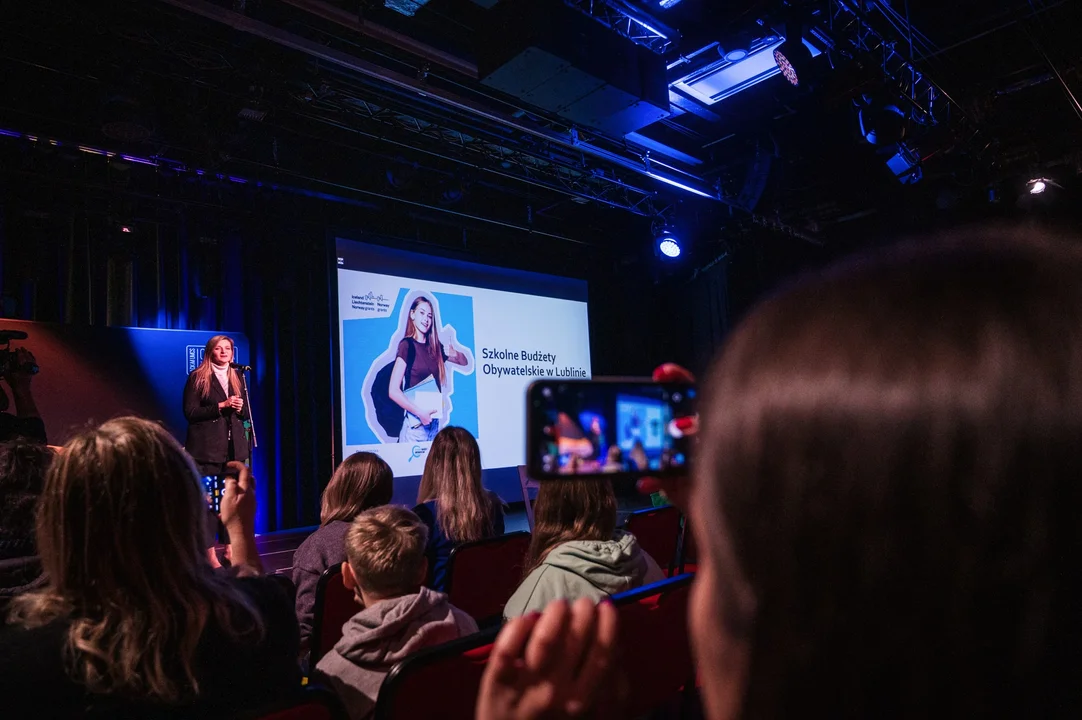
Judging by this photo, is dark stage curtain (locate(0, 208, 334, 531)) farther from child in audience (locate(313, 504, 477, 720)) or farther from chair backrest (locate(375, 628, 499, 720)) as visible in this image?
chair backrest (locate(375, 628, 499, 720))

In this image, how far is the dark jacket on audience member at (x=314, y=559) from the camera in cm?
267

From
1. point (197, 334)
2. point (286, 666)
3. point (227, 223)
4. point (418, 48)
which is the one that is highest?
point (418, 48)

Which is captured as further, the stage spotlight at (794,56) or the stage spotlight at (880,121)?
the stage spotlight at (880,121)

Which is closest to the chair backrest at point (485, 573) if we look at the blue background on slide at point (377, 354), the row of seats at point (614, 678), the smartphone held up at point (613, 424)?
the row of seats at point (614, 678)

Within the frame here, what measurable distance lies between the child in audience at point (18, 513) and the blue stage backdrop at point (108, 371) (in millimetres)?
3118

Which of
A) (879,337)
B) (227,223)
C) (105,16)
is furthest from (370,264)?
(879,337)

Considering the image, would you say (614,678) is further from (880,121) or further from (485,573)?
(880,121)

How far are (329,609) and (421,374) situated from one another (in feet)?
14.8

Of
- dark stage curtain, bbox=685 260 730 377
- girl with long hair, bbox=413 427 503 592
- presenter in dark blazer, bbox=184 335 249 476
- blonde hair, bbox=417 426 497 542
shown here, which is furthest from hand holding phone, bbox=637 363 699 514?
dark stage curtain, bbox=685 260 730 377

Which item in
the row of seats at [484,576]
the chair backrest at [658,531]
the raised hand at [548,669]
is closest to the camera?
the raised hand at [548,669]

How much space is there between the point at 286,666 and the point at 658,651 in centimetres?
105

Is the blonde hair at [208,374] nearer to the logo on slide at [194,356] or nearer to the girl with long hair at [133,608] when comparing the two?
the logo on slide at [194,356]

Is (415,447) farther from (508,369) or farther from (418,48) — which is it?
(418,48)

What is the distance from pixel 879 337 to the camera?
1.16ft
